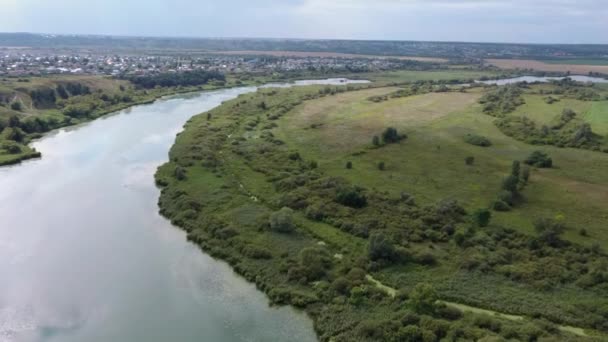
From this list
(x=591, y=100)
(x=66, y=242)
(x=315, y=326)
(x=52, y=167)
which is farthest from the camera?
(x=591, y=100)

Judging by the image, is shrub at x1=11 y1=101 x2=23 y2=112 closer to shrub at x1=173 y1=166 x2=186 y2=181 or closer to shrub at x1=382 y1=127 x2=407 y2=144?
shrub at x1=173 y1=166 x2=186 y2=181

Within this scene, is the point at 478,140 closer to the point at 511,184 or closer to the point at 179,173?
the point at 511,184

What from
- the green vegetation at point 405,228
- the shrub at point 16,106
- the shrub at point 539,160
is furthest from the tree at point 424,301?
the shrub at point 16,106

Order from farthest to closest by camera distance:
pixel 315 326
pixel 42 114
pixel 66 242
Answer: pixel 42 114, pixel 66 242, pixel 315 326

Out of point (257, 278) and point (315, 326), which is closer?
point (315, 326)

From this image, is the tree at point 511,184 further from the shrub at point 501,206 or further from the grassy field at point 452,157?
the shrub at point 501,206

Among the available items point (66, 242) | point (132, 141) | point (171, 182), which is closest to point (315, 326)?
point (66, 242)

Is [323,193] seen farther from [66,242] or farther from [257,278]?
[66,242]

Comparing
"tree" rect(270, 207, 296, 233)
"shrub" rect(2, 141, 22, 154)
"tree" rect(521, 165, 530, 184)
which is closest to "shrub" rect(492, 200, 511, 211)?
"tree" rect(521, 165, 530, 184)
